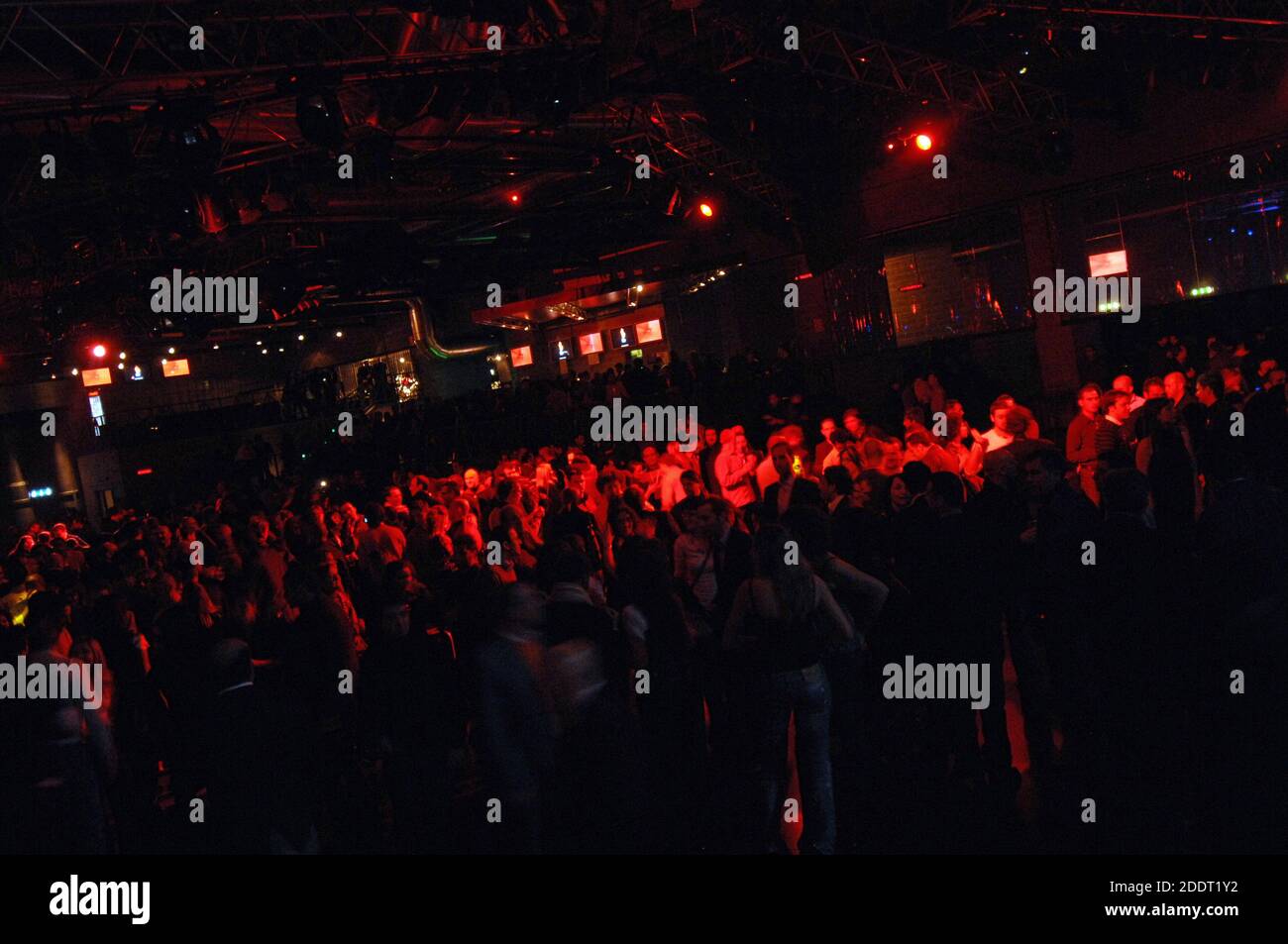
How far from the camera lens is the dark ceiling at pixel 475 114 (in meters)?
9.16

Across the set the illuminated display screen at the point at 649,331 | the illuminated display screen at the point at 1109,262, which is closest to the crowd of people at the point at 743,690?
the illuminated display screen at the point at 1109,262

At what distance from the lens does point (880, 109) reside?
49.9 ft

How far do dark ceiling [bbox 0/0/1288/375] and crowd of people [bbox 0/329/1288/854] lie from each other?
181 inches

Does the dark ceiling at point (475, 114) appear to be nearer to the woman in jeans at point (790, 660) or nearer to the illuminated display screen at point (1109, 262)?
the illuminated display screen at point (1109, 262)

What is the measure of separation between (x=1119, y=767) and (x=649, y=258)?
20235 millimetres

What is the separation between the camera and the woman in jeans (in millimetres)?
4371

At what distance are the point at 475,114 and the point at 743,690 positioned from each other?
25.3 feet

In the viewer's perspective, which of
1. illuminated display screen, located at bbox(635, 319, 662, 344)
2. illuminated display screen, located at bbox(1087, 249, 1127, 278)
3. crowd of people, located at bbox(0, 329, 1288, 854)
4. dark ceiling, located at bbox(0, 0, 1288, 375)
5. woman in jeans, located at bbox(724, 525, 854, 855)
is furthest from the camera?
illuminated display screen, located at bbox(635, 319, 662, 344)

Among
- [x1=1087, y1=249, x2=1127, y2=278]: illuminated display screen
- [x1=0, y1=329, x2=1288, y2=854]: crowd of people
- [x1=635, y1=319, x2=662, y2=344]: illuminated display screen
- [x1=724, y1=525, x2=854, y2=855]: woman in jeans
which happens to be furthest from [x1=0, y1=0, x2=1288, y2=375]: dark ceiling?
[x1=724, y1=525, x2=854, y2=855]: woman in jeans

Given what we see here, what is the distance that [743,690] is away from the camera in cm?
481

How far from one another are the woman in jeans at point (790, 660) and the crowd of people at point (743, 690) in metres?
0.01

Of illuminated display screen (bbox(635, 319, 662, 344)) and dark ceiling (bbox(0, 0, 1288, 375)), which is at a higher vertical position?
dark ceiling (bbox(0, 0, 1288, 375))

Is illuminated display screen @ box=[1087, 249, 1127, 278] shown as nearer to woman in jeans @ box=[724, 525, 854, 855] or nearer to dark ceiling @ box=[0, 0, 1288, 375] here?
dark ceiling @ box=[0, 0, 1288, 375]

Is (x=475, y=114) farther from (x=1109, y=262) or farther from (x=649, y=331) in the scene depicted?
(x=649, y=331)
